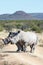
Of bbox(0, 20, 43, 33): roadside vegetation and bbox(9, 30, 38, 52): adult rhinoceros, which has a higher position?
bbox(9, 30, 38, 52): adult rhinoceros

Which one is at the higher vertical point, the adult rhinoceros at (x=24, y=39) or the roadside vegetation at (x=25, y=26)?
the adult rhinoceros at (x=24, y=39)

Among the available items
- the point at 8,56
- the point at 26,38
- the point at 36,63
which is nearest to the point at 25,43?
the point at 26,38

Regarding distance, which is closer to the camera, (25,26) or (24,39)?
(24,39)

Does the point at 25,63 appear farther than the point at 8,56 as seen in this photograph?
Answer: No

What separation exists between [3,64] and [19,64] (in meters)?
0.78

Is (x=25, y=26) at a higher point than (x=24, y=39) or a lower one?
lower

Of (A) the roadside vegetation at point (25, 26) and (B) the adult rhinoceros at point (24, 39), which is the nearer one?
(B) the adult rhinoceros at point (24, 39)

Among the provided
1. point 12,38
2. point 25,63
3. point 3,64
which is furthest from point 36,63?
point 12,38

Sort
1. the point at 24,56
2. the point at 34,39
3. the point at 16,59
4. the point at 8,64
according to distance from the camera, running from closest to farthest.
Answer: the point at 8,64 < the point at 16,59 < the point at 24,56 < the point at 34,39

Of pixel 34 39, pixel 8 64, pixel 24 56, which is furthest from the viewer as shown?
pixel 34 39

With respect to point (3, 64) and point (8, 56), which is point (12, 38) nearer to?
point (8, 56)

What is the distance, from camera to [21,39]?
63.9ft

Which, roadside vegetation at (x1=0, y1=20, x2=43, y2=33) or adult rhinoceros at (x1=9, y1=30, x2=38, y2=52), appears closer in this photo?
adult rhinoceros at (x1=9, y1=30, x2=38, y2=52)

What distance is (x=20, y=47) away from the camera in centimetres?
2016
